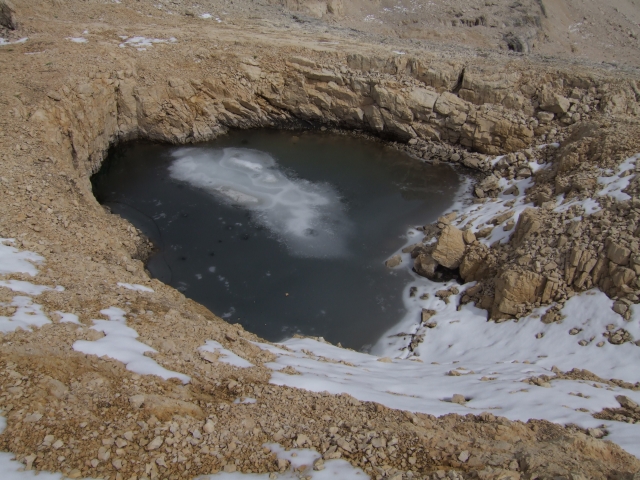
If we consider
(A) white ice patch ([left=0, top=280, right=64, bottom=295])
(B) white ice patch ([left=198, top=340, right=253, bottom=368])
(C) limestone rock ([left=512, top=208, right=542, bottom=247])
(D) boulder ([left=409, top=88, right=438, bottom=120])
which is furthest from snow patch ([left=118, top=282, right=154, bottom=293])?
(D) boulder ([left=409, top=88, right=438, bottom=120])

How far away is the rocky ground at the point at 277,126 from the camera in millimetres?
6195

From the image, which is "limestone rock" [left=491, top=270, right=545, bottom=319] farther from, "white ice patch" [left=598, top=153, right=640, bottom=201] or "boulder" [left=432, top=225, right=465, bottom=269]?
"white ice patch" [left=598, top=153, right=640, bottom=201]

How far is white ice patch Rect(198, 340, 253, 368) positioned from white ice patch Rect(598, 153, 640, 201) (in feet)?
39.8

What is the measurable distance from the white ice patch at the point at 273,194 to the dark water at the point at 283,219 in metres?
0.05

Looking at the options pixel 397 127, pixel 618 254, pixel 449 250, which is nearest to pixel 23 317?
pixel 449 250

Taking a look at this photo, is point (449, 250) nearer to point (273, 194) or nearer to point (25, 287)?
point (273, 194)

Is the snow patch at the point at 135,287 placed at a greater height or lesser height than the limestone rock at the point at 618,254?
lesser

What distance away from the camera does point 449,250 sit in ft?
52.1

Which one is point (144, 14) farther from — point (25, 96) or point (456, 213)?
point (456, 213)

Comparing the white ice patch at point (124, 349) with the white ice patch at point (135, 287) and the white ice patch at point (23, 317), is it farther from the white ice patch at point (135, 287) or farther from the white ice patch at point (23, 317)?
the white ice patch at point (135, 287)

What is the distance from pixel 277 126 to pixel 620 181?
55.0 ft

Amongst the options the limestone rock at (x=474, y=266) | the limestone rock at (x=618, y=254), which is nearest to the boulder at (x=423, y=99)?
the limestone rock at (x=474, y=266)

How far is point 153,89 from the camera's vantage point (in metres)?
23.3

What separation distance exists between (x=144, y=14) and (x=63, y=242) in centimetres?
2140
